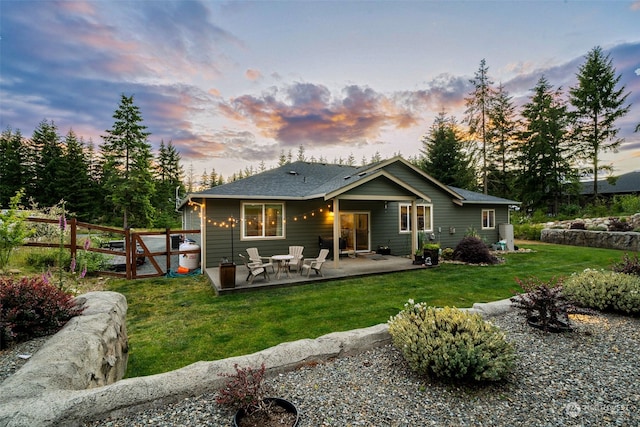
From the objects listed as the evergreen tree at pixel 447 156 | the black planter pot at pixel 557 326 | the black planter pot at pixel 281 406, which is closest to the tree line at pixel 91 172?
the evergreen tree at pixel 447 156

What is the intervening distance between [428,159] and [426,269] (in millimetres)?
19884

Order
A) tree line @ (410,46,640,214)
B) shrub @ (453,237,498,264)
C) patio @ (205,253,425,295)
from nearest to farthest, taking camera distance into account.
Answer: patio @ (205,253,425,295) < shrub @ (453,237,498,264) < tree line @ (410,46,640,214)

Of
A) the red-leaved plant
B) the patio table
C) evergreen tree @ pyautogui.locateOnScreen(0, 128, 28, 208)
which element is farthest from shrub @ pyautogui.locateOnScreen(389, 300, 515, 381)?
evergreen tree @ pyautogui.locateOnScreen(0, 128, 28, 208)

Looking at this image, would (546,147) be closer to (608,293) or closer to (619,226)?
(619,226)

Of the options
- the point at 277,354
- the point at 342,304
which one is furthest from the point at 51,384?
the point at 342,304

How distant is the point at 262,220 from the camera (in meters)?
10.1

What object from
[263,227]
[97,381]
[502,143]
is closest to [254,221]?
[263,227]

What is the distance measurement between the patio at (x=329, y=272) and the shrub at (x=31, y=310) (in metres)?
3.66

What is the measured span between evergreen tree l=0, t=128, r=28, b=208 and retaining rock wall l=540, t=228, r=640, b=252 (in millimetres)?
45506

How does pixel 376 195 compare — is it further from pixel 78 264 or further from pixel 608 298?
pixel 78 264

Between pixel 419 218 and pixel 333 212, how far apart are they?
5.40 metres

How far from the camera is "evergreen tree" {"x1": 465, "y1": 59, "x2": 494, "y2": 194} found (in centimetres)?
2239

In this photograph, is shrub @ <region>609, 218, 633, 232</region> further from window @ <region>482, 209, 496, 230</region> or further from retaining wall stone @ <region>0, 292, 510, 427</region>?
retaining wall stone @ <region>0, 292, 510, 427</region>

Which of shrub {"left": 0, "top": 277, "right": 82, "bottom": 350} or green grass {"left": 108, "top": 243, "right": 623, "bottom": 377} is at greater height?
shrub {"left": 0, "top": 277, "right": 82, "bottom": 350}
